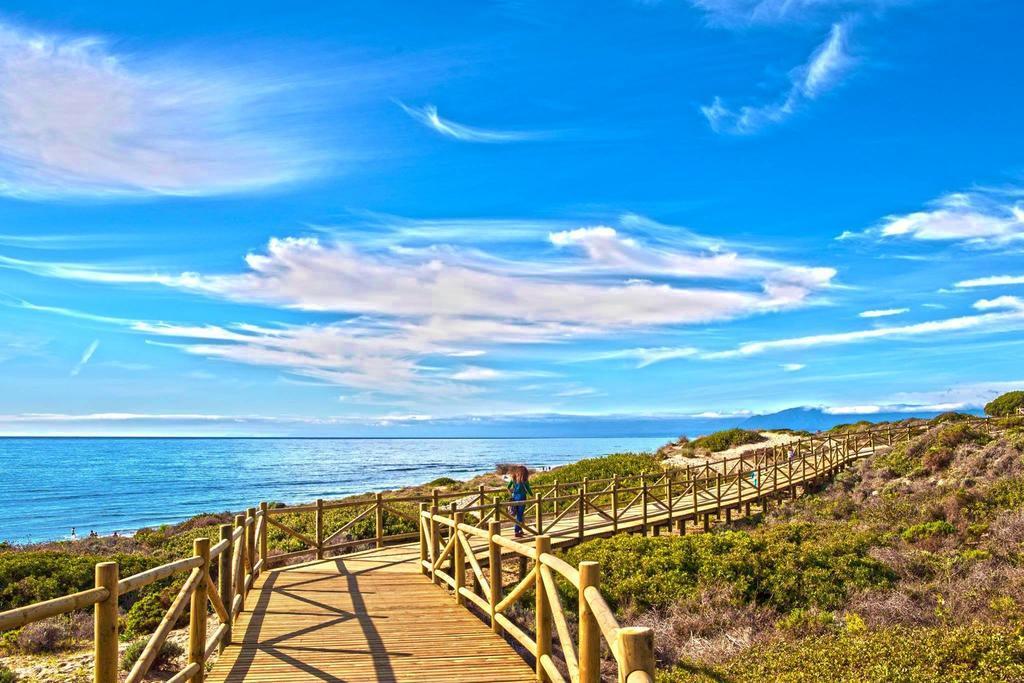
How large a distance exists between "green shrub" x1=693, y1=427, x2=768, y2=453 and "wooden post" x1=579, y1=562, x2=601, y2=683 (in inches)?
1500

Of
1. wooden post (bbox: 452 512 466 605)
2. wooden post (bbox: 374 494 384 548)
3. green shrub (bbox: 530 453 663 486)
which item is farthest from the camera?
green shrub (bbox: 530 453 663 486)

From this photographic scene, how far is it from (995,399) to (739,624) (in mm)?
45460

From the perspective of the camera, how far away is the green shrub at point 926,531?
13914 millimetres

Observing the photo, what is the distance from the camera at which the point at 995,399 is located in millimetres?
45125

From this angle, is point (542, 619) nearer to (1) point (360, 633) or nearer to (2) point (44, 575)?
(1) point (360, 633)

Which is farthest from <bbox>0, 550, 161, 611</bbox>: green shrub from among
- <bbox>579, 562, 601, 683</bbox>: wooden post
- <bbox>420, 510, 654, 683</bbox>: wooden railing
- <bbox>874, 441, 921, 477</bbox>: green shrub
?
<bbox>874, 441, 921, 477</bbox>: green shrub

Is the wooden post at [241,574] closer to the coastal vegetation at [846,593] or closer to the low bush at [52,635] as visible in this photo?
the low bush at [52,635]

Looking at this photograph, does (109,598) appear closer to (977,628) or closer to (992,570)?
(977,628)

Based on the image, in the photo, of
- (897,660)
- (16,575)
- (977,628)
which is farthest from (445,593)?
(16,575)

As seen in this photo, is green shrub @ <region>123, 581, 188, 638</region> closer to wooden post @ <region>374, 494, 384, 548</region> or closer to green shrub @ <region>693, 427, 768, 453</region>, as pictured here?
wooden post @ <region>374, 494, 384, 548</region>

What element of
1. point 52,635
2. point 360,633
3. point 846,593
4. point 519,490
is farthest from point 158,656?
point 846,593

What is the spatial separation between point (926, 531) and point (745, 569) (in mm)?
5253

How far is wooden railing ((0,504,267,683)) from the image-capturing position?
166 inches

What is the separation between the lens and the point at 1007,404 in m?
43.1
